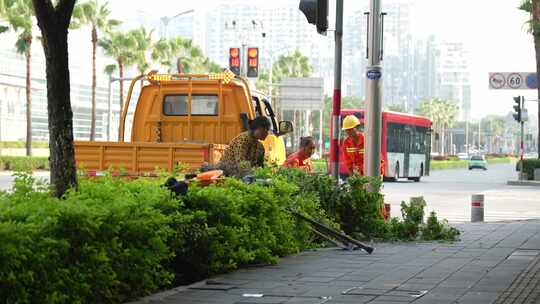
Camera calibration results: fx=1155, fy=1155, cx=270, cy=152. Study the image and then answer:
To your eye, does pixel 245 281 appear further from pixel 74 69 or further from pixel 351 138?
pixel 74 69

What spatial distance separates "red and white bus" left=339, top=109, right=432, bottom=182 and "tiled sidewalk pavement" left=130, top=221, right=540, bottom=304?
106 ft

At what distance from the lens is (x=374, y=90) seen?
17641 mm

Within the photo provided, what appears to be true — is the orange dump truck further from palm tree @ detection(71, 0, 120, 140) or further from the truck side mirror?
palm tree @ detection(71, 0, 120, 140)

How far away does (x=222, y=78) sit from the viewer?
19.6 metres

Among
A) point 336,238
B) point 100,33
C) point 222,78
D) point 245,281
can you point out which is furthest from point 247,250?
point 100,33

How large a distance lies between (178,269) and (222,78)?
9953 millimetres

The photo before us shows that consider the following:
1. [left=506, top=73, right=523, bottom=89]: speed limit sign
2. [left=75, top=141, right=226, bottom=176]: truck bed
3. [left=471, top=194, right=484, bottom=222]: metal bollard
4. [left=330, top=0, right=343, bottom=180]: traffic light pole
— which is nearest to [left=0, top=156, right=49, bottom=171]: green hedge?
[left=506, top=73, right=523, bottom=89]: speed limit sign

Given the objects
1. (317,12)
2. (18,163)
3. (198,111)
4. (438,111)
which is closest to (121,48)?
(18,163)

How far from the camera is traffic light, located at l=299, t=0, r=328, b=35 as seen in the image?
1421 cm

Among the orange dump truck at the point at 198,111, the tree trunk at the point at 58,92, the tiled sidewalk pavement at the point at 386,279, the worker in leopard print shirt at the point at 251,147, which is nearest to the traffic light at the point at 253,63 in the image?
the orange dump truck at the point at 198,111

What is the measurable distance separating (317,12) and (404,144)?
35.9 metres

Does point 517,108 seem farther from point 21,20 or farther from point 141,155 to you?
point 141,155

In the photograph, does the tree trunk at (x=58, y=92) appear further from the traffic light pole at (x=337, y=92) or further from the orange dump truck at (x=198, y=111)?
the orange dump truck at (x=198, y=111)

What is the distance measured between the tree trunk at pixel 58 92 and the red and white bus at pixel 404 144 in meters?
35.5
